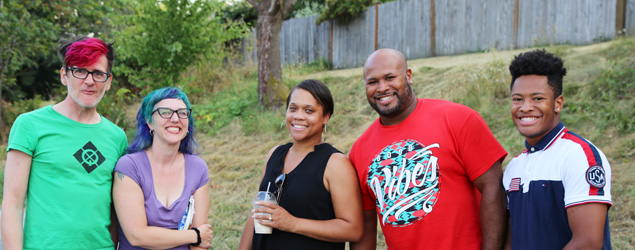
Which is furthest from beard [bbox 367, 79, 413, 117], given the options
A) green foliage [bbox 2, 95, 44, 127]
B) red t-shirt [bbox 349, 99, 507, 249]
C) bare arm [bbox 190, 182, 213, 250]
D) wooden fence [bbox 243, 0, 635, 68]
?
green foliage [bbox 2, 95, 44, 127]

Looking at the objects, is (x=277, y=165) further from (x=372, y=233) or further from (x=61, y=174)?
(x=61, y=174)

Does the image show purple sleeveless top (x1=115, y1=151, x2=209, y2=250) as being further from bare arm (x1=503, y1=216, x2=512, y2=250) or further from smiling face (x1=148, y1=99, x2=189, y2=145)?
bare arm (x1=503, y1=216, x2=512, y2=250)

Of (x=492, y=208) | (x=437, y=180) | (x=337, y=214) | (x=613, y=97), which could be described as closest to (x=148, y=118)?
(x=337, y=214)

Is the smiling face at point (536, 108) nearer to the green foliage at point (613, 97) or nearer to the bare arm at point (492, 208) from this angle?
the bare arm at point (492, 208)

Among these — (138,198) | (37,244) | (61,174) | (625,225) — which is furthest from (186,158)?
(625,225)

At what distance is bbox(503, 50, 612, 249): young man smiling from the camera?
207cm

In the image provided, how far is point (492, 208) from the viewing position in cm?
248

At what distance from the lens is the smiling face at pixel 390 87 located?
274cm

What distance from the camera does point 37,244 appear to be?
2600mm

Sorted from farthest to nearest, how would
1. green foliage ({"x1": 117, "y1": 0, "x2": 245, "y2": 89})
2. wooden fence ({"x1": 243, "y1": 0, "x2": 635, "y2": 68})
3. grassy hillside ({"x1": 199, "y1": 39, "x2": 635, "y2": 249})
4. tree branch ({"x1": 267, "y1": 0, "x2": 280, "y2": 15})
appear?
1. tree branch ({"x1": 267, "y1": 0, "x2": 280, "y2": 15})
2. green foliage ({"x1": 117, "y1": 0, "x2": 245, "y2": 89})
3. wooden fence ({"x1": 243, "y1": 0, "x2": 635, "y2": 68})
4. grassy hillside ({"x1": 199, "y1": 39, "x2": 635, "y2": 249})

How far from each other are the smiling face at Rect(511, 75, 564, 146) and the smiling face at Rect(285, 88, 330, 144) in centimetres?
111

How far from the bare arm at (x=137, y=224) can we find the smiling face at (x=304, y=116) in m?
0.85

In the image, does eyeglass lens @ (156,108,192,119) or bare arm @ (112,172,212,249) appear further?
eyeglass lens @ (156,108,192,119)

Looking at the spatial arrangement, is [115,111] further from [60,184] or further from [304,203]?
[304,203]
